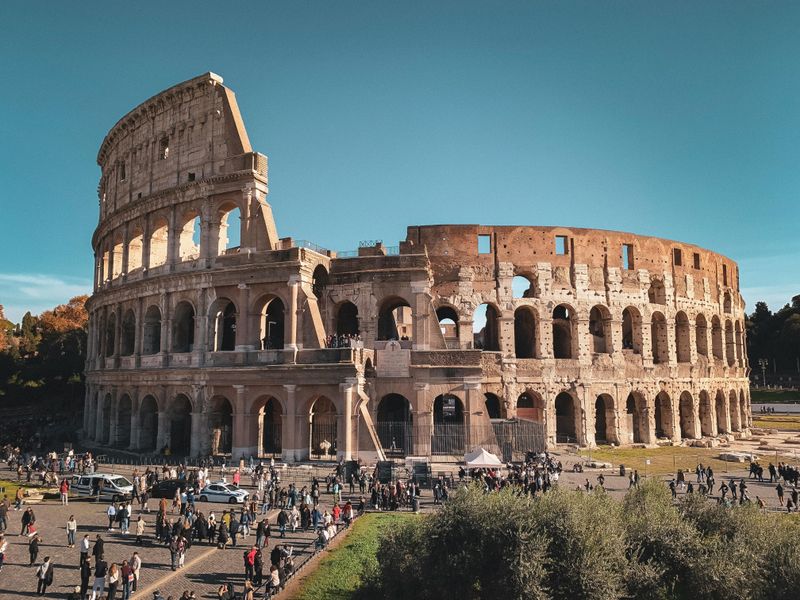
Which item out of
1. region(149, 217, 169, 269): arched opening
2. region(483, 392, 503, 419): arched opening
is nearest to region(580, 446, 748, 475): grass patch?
region(483, 392, 503, 419): arched opening

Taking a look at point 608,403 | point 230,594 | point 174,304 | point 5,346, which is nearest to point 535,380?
point 608,403

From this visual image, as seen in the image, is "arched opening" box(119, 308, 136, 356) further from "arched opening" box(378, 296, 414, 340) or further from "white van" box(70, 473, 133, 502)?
"arched opening" box(378, 296, 414, 340)

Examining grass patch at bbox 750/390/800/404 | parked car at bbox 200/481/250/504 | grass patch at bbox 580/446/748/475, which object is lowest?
grass patch at bbox 580/446/748/475

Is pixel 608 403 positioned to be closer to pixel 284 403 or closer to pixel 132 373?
pixel 284 403

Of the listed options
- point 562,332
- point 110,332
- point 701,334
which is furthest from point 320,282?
point 701,334

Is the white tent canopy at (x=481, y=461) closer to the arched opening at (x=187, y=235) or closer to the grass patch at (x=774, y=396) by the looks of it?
the arched opening at (x=187, y=235)

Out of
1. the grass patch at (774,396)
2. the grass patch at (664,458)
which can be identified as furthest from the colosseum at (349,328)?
the grass patch at (774,396)
